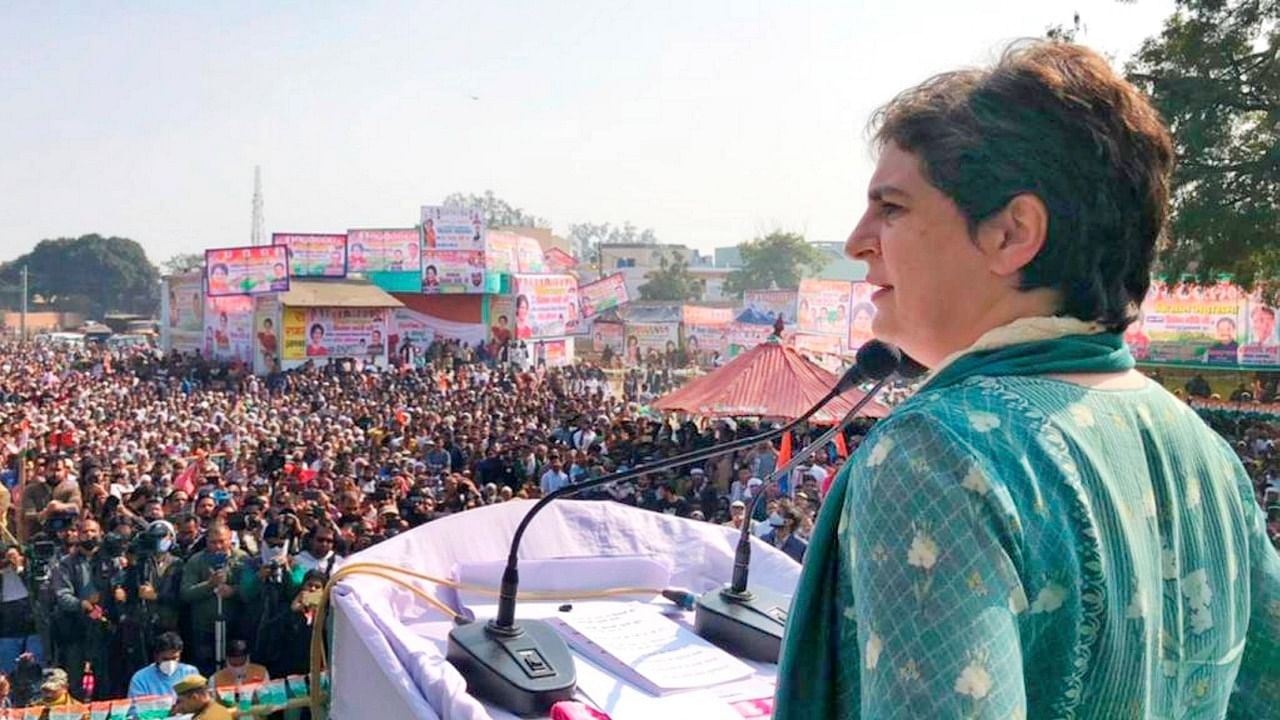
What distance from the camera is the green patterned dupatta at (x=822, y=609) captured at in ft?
3.22

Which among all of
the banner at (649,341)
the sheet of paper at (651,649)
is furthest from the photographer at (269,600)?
the banner at (649,341)

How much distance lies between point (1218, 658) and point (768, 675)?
76 cm

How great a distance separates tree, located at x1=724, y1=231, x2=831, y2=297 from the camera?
78062 mm

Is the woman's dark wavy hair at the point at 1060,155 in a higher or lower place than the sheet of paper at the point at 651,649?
higher

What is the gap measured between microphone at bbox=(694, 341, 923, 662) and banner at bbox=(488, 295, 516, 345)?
108 feet

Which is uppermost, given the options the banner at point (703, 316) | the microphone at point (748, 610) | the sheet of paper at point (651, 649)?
the microphone at point (748, 610)

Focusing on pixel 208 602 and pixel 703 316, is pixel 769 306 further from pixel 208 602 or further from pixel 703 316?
pixel 208 602

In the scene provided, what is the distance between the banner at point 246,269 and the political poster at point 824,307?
47.0 feet

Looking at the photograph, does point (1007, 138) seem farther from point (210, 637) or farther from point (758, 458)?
point (758, 458)

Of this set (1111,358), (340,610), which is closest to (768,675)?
(340,610)

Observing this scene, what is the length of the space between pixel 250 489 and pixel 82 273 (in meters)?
74.2

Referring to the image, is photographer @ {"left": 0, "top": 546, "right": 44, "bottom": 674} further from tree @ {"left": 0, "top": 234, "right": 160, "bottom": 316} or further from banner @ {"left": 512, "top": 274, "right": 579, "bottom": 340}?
tree @ {"left": 0, "top": 234, "right": 160, "bottom": 316}

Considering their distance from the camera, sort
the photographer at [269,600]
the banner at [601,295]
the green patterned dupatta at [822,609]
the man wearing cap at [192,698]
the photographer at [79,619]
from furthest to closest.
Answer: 1. the banner at [601,295]
2. the photographer at [79,619]
3. the photographer at [269,600]
4. the man wearing cap at [192,698]
5. the green patterned dupatta at [822,609]

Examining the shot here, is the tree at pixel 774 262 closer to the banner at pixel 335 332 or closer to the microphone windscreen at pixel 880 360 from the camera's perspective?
the banner at pixel 335 332
